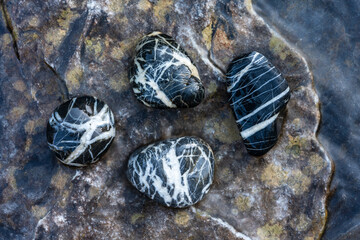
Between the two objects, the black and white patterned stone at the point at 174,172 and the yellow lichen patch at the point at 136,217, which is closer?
the black and white patterned stone at the point at 174,172

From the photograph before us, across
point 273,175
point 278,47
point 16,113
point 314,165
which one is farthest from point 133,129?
point 314,165

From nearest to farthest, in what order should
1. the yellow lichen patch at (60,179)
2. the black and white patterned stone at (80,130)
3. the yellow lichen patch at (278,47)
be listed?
1. the black and white patterned stone at (80,130)
2. the yellow lichen patch at (60,179)
3. the yellow lichen patch at (278,47)

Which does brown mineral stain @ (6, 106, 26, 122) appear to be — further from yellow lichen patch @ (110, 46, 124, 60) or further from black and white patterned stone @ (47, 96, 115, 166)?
yellow lichen patch @ (110, 46, 124, 60)

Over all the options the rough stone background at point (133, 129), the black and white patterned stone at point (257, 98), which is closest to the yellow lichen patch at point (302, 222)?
the rough stone background at point (133, 129)

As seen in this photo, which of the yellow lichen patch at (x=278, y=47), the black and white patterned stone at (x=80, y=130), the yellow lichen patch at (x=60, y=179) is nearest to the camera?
the black and white patterned stone at (x=80, y=130)

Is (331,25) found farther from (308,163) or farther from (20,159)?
Answer: (20,159)

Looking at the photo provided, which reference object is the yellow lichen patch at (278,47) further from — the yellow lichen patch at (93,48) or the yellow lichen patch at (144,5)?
the yellow lichen patch at (93,48)

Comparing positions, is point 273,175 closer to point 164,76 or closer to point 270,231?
point 270,231
